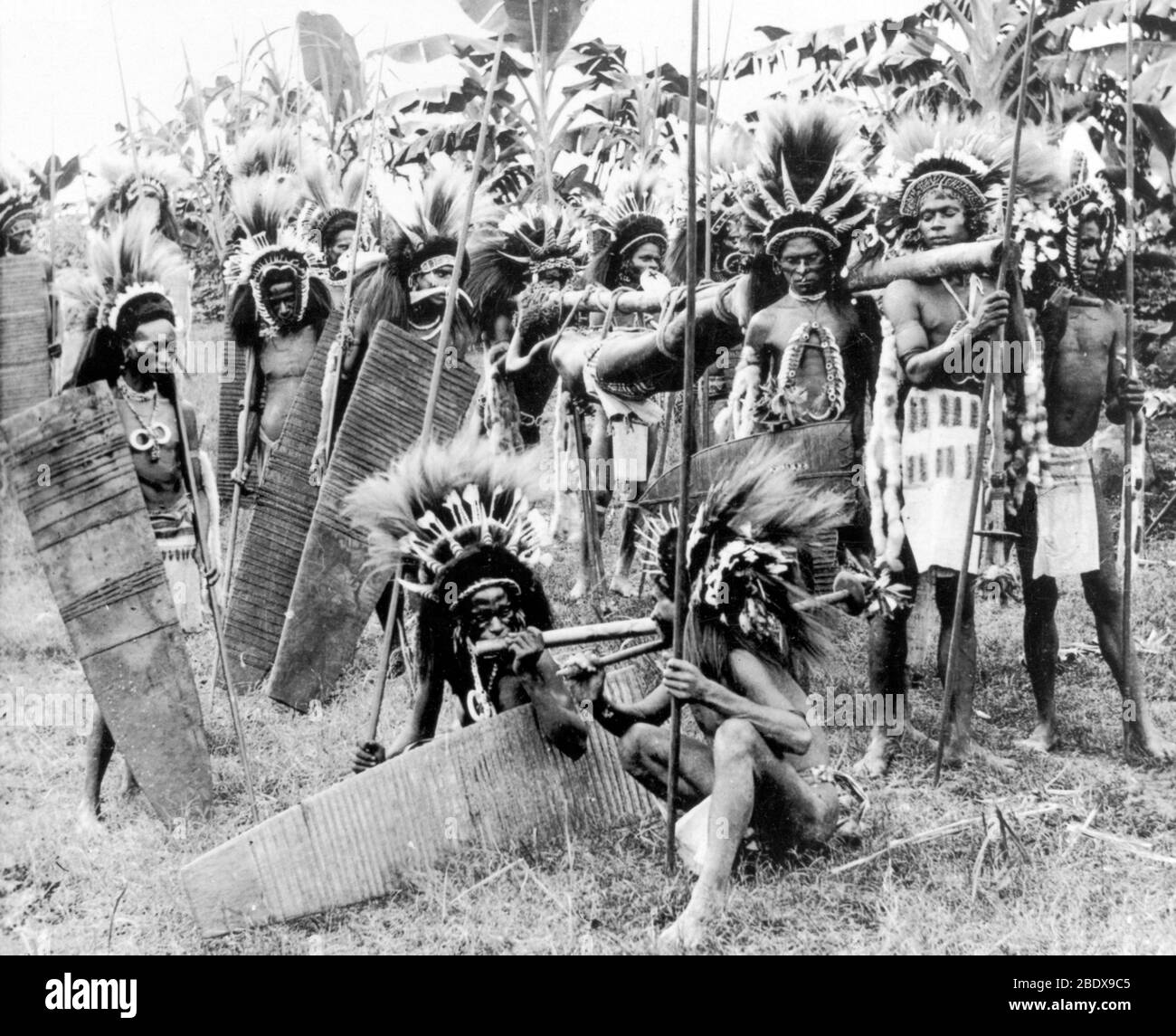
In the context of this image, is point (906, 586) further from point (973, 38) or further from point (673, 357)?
point (973, 38)

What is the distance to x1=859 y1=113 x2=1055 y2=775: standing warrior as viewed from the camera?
4266 millimetres

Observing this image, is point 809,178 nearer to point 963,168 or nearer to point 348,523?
point 963,168

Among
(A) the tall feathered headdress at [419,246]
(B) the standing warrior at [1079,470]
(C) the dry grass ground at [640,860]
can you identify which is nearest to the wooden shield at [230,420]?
(C) the dry grass ground at [640,860]

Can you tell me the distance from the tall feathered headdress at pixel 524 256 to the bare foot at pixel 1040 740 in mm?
2390

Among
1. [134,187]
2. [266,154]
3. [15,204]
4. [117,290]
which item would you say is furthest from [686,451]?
[15,204]

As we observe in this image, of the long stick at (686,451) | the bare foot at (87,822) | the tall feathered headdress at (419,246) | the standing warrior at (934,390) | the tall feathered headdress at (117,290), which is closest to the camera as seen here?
the long stick at (686,451)

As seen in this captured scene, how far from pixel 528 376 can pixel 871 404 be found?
52.0 inches

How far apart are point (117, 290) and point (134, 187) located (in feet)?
2.24

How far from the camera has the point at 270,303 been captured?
15.6ft

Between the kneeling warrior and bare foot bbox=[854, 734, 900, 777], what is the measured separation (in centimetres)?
99

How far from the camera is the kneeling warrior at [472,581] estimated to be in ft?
13.3

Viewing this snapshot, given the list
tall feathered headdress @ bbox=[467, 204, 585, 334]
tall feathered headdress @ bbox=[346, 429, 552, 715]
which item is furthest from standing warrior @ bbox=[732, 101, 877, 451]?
tall feathered headdress @ bbox=[346, 429, 552, 715]

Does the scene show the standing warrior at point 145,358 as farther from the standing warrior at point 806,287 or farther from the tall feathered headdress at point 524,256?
the standing warrior at point 806,287

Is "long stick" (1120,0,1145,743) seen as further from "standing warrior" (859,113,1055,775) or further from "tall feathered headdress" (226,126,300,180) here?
"tall feathered headdress" (226,126,300,180)
